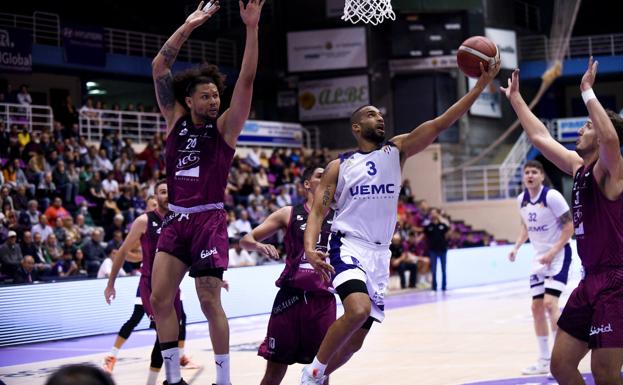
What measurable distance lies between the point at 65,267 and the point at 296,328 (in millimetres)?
10759

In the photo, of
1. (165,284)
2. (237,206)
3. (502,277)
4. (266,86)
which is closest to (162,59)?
(165,284)

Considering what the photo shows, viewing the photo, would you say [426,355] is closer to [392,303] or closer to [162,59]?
[162,59]

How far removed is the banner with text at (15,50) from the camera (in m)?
24.1

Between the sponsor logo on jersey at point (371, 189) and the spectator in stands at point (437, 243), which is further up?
the sponsor logo on jersey at point (371, 189)

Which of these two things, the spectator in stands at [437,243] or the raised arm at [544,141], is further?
the spectator in stands at [437,243]

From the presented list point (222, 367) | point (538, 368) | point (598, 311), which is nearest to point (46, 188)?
point (538, 368)

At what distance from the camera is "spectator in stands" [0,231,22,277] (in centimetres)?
1585

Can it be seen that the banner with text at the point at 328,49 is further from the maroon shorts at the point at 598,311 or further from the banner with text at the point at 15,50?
the maroon shorts at the point at 598,311

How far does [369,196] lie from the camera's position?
22.3 feet

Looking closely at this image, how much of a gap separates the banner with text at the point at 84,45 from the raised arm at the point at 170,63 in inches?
809

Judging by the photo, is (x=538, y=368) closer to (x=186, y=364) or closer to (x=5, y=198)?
(x=186, y=364)

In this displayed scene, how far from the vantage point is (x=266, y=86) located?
116 ft

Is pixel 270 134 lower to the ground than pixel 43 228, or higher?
higher

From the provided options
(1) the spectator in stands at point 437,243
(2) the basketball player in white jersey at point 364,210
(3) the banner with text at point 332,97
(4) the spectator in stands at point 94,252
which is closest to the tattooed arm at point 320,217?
(2) the basketball player in white jersey at point 364,210
